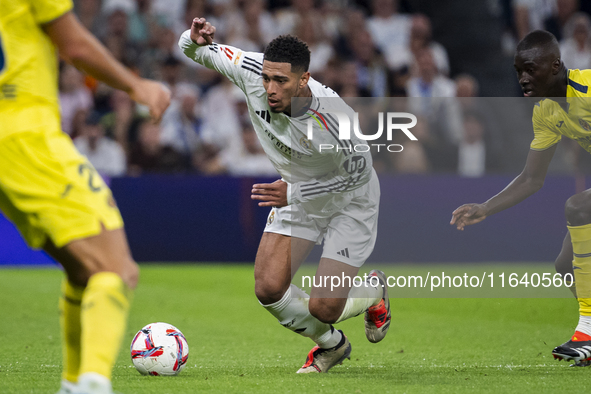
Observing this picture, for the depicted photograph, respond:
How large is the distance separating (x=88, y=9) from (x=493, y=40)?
24.0 ft

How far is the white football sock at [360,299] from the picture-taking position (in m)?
4.93

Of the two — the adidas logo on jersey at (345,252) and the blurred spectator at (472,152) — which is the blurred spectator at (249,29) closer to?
the blurred spectator at (472,152)

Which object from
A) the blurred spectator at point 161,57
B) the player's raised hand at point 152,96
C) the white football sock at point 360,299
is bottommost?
the white football sock at point 360,299

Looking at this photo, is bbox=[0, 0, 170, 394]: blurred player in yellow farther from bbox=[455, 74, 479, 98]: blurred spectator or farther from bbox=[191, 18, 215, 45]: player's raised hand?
bbox=[455, 74, 479, 98]: blurred spectator

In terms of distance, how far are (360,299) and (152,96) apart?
2.66m

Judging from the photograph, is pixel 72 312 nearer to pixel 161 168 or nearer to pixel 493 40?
pixel 161 168

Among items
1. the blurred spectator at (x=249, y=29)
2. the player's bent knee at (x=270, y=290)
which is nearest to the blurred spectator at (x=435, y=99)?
the blurred spectator at (x=249, y=29)

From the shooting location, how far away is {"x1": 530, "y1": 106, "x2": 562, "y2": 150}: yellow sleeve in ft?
16.5

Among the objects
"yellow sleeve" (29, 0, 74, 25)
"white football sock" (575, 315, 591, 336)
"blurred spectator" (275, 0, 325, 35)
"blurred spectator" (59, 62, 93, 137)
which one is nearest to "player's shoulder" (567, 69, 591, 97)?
"white football sock" (575, 315, 591, 336)

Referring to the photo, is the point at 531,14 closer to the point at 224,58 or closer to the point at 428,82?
the point at 428,82

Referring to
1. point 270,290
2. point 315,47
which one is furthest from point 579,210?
point 315,47

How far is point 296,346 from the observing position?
587 cm

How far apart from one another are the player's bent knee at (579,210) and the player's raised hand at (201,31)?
2.67 m

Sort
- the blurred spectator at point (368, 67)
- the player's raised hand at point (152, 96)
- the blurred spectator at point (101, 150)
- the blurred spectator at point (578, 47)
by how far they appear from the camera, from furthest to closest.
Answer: the blurred spectator at point (578, 47), the blurred spectator at point (368, 67), the blurred spectator at point (101, 150), the player's raised hand at point (152, 96)
